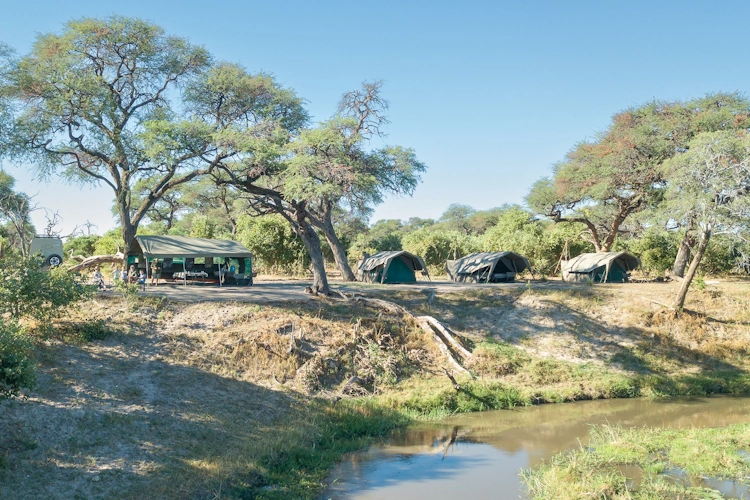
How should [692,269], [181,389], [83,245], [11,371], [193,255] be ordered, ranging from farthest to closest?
1. [83,245]
2. [193,255]
3. [692,269]
4. [181,389]
5. [11,371]

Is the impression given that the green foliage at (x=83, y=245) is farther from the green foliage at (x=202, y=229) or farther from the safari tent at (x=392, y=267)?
the safari tent at (x=392, y=267)

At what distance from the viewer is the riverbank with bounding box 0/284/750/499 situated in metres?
10.5

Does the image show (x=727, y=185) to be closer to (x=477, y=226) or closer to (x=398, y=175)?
(x=398, y=175)

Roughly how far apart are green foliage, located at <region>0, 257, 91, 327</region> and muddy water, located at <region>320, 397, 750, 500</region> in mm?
8344

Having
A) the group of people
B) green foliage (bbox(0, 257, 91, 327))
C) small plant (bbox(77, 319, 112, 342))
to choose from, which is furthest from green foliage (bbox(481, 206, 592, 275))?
green foliage (bbox(0, 257, 91, 327))

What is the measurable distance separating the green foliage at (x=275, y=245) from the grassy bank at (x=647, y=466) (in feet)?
74.2

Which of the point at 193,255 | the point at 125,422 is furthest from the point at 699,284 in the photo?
the point at 125,422

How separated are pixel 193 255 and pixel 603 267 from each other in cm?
1931

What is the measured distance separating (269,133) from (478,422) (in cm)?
1384

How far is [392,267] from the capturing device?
28219mm

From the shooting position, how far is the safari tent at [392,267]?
27859 millimetres

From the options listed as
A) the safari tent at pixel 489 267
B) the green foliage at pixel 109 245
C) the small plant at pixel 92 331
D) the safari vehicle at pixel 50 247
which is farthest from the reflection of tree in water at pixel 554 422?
the green foliage at pixel 109 245

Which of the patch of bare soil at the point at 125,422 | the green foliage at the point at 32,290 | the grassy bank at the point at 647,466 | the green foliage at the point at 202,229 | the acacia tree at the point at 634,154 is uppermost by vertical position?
the acacia tree at the point at 634,154

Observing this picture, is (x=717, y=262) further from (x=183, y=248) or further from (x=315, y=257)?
(x=183, y=248)
